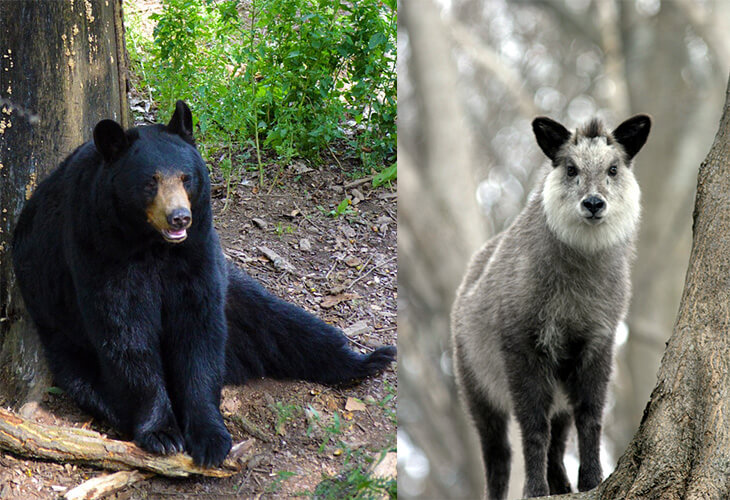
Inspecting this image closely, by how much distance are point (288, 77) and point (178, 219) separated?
1197 mm

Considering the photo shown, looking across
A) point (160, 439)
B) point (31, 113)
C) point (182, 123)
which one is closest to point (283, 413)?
point (160, 439)

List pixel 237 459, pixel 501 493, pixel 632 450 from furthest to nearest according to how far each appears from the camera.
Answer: pixel 237 459, pixel 501 493, pixel 632 450

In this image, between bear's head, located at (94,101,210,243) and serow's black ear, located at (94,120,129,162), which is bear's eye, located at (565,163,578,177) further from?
serow's black ear, located at (94,120,129,162)

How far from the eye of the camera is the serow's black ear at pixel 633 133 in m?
2.03

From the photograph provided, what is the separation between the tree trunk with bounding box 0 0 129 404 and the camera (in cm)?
284

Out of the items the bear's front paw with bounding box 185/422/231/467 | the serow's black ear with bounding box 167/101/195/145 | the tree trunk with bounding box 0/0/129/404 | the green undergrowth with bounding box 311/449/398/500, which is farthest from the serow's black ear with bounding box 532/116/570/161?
the tree trunk with bounding box 0/0/129/404

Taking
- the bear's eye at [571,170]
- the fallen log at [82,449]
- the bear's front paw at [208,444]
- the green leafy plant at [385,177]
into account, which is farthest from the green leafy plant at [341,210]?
the bear's eye at [571,170]

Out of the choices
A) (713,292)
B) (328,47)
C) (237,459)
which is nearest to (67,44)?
(328,47)

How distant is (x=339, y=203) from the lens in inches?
136

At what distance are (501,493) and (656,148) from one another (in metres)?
1.24

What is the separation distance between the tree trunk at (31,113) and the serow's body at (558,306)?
1612mm

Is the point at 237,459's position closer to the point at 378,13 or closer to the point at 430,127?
the point at 430,127

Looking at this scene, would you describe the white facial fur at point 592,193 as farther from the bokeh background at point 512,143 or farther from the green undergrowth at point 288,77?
the green undergrowth at point 288,77

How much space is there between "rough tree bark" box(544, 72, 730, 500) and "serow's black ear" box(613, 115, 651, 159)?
0.80ft
